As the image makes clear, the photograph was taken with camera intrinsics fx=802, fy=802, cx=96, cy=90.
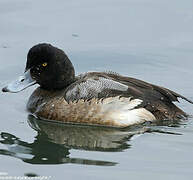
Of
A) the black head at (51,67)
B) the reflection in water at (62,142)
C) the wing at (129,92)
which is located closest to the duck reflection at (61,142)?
the reflection in water at (62,142)

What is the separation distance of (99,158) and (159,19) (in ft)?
18.1

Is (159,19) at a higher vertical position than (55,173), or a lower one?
higher

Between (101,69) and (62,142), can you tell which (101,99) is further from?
(101,69)

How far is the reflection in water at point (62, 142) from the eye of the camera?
32.2ft

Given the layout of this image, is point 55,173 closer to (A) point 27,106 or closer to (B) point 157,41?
(A) point 27,106

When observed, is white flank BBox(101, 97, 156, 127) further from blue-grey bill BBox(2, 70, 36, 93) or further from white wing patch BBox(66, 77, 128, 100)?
blue-grey bill BBox(2, 70, 36, 93)

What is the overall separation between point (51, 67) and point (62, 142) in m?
1.46

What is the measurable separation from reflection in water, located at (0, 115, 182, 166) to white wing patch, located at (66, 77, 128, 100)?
1.46 feet

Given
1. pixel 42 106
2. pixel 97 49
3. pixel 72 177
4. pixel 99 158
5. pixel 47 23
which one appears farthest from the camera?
pixel 47 23

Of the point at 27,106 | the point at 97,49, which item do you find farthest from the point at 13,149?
the point at 97,49

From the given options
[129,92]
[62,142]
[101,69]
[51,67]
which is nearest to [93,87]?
[129,92]

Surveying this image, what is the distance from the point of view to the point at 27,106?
11.8 meters

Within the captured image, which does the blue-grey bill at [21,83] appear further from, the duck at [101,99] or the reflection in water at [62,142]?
the reflection in water at [62,142]

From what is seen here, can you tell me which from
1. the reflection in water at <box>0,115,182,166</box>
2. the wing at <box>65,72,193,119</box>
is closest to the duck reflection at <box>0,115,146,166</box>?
the reflection in water at <box>0,115,182,166</box>
